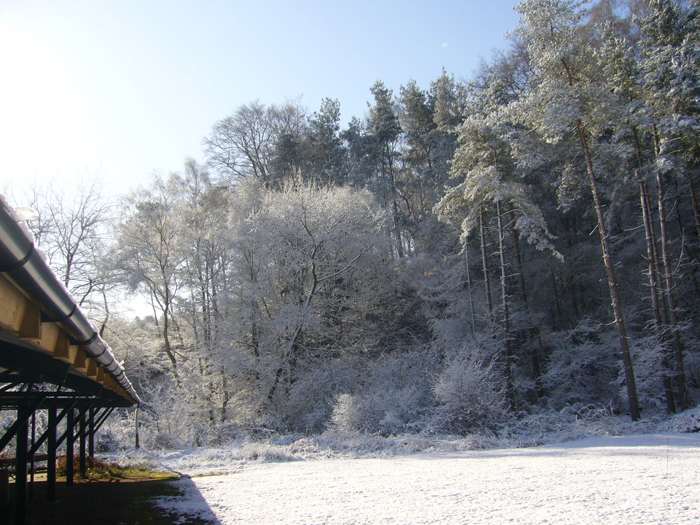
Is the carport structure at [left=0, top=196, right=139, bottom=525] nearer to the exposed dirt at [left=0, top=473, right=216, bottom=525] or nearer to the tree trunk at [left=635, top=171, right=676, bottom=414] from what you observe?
the exposed dirt at [left=0, top=473, right=216, bottom=525]

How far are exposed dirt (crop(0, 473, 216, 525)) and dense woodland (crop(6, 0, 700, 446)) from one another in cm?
720

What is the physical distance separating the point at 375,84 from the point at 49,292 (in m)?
31.6

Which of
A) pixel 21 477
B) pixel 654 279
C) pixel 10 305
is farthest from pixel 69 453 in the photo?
pixel 654 279

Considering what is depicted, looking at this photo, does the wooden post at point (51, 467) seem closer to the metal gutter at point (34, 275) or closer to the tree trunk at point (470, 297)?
the metal gutter at point (34, 275)

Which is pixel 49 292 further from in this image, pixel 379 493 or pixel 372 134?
pixel 372 134

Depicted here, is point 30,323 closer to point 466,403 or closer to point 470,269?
point 466,403

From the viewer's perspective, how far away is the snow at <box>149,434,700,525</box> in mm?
3713

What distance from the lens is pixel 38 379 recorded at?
13.3 feet

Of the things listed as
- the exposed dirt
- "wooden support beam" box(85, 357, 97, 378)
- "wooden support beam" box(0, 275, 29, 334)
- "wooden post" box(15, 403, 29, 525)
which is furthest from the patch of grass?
"wooden support beam" box(0, 275, 29, 334)

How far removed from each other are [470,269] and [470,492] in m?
16.6

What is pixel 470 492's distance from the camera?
4.66 metres

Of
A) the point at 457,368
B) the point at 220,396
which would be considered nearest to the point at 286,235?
the point at 220,396

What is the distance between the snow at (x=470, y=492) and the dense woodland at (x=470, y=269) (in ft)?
20.9

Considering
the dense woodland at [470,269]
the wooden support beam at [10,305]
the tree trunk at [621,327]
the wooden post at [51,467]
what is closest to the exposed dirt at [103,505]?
the wooden post at [51,467]
